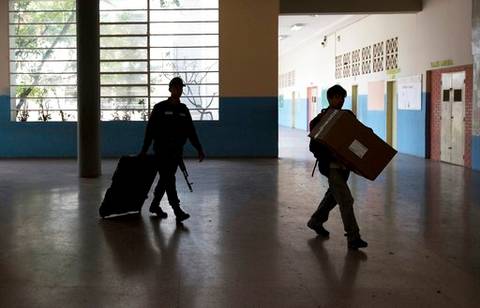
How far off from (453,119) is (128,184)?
8.99 m

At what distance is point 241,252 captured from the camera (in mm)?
5273

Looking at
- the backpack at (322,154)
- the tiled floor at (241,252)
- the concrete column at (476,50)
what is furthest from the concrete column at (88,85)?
the concrete column at (476,50)

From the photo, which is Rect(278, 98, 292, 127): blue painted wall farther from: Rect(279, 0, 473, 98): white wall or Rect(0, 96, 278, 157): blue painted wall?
Rect(0, 96, 278, 157): blue painted wall

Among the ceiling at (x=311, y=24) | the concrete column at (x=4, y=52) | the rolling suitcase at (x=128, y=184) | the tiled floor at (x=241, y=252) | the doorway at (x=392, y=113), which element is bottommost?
the tiled floor at (x=241, y=252)

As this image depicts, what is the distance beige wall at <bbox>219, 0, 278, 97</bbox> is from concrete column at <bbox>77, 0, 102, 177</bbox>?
13.1 ft

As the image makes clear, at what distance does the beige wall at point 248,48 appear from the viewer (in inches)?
550

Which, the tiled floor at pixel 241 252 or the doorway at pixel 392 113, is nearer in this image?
the tiled floor at pixel 241 252

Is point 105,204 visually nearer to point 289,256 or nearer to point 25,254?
point 25,254

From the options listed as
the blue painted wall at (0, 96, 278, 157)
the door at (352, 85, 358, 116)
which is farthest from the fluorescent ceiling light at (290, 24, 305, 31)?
the blue painted wall at (0, 96, 278, 157)

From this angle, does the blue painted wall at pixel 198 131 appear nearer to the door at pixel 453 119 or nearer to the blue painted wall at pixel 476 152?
the door at pixel 453 119

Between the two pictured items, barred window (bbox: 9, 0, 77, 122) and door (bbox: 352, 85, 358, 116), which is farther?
door (bbox: 352, 85, 358, 116)

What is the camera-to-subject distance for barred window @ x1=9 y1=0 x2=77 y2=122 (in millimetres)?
14656

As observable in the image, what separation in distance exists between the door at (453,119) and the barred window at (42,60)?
29.4 feet

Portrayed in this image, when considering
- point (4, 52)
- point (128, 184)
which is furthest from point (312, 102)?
point (128, 184)
